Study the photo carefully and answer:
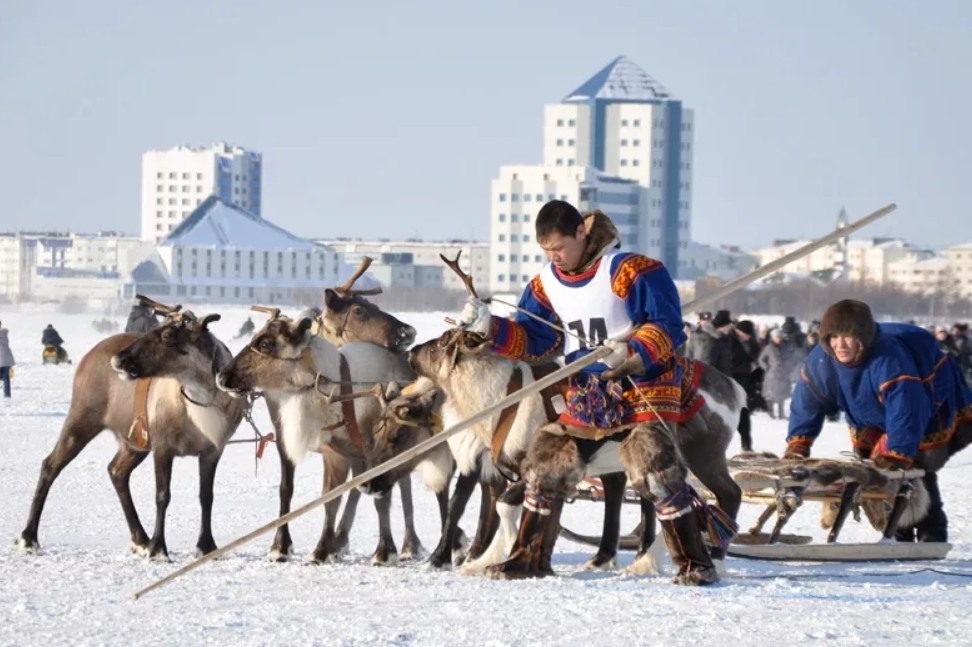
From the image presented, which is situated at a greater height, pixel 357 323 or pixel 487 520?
pixel 357 323

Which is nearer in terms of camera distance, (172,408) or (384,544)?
(384,544)

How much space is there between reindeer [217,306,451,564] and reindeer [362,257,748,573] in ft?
1.47

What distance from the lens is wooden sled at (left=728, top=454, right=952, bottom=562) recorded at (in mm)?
9109

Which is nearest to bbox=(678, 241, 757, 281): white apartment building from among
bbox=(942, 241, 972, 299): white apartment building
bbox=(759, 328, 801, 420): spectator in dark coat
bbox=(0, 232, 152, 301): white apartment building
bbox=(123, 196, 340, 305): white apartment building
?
bbox=(942, 241, 972, 299): white apartment building

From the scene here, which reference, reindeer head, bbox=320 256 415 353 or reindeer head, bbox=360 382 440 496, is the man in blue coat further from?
reindeer head, bbox=320 256 415 353

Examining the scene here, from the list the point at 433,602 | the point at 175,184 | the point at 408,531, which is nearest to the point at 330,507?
the point at 408,531

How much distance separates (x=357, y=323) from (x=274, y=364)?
1295mm

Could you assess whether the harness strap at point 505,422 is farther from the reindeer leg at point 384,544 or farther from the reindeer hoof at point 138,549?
the reindeer hoof at point 138,549

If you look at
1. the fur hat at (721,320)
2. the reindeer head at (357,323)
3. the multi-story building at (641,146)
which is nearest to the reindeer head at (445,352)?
the reindeer head at (357,323)

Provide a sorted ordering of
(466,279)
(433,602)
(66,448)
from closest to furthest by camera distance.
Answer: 1. (433,602)
2. (466,279)
3. (66,448)

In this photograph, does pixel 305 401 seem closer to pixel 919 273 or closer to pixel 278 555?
pixel 278 555

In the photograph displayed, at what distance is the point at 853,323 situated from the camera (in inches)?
371

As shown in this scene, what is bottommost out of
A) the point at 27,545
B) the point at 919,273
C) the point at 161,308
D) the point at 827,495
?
the point at 919,273

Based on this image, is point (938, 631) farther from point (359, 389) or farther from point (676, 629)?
point (359, 389)
